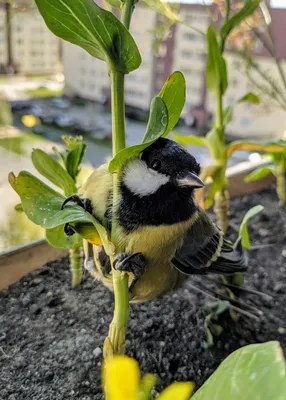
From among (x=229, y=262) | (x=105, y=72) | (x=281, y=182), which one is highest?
(x=105, y=72)

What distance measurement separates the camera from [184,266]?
1.90ft

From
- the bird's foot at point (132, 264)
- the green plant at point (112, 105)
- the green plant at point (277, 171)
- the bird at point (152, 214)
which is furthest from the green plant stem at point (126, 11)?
the green plant at point (277, 171)

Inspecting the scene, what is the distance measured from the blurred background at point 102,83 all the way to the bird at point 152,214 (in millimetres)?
376

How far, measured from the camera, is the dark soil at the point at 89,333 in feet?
1.87

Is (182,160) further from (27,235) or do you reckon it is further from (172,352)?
(27,235)

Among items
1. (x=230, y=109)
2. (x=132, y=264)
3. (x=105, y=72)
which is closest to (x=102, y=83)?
(x=105, y=72)

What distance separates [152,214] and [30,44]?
31.4 inches

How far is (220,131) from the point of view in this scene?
841 mm

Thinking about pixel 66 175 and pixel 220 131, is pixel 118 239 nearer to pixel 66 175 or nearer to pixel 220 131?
pixel 66 175

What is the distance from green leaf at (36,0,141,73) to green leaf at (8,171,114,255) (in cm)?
15

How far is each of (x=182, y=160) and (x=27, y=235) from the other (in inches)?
18.4

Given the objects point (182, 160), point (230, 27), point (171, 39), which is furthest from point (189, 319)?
point (171, 39)

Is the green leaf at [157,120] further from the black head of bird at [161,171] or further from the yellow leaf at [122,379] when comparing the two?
the yellow leaf at [122,379]

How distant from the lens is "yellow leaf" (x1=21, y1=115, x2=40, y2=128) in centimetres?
114
